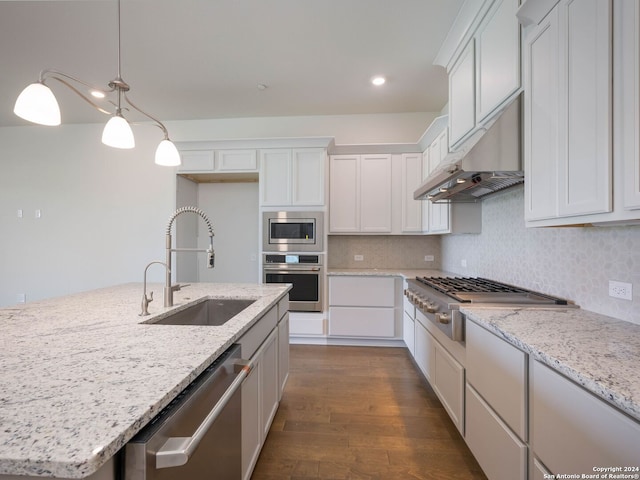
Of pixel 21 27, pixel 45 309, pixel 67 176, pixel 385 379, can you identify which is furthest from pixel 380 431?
pixel 67 176

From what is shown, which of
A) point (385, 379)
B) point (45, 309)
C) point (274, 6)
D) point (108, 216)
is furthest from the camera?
point (108, 216)

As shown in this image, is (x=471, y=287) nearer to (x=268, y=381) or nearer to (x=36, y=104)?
(x=268, y=381)

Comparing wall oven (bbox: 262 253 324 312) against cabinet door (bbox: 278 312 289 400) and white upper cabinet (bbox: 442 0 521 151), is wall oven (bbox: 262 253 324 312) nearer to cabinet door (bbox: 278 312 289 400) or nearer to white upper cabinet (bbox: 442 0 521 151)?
cabinet door (bbox: 278 312 289 400)

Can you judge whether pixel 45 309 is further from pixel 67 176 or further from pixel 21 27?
pixel 67 176

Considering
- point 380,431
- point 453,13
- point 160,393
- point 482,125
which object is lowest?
point 380,431

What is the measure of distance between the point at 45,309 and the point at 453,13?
3.18 meters

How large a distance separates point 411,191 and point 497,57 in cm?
191

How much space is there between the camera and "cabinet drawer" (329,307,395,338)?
3.31 meters

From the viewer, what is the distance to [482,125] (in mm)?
1871

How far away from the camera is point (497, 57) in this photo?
1.70 meters

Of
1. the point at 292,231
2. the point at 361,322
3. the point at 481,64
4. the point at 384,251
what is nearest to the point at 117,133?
the point at 292,231

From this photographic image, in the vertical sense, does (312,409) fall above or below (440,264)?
below

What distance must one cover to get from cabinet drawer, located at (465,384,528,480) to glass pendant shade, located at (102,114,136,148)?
234 cm

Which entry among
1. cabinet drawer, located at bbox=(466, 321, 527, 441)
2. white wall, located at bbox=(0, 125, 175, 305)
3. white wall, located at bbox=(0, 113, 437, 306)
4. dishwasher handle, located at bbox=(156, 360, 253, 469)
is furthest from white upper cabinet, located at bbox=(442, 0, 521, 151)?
white wall, located at bbox=(0, 125, 175, 305)
